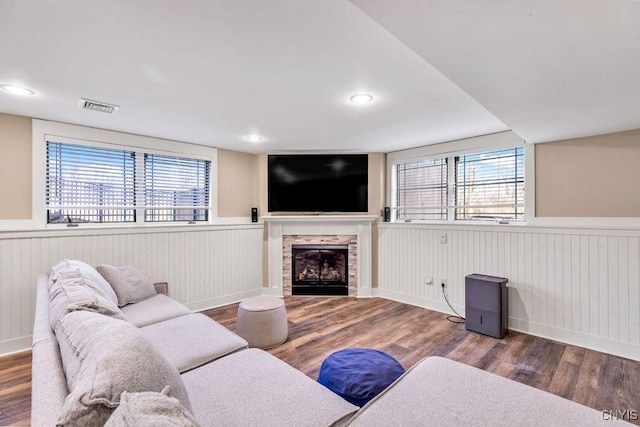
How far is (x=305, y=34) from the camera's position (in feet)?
5.04

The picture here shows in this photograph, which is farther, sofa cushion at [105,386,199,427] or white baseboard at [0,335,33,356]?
white baseboard at [0,335,33,356]

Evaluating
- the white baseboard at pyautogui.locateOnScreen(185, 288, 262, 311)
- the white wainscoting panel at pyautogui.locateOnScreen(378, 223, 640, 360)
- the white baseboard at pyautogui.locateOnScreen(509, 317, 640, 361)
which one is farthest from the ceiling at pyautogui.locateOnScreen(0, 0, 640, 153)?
the white baseboard at pyautogui.locateOnScreen(185, 288, 262, 311)

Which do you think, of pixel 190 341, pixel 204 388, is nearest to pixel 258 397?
pixel 204 388

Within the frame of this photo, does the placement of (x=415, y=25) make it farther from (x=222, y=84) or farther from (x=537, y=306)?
(x=537, y=306)

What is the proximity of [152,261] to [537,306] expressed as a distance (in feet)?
14.6

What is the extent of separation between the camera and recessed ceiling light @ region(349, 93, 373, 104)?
7.67 ft

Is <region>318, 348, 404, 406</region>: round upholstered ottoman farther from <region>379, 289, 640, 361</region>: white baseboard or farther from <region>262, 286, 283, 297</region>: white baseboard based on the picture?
<region>262, 286, 283, 297</region>: white baseboard

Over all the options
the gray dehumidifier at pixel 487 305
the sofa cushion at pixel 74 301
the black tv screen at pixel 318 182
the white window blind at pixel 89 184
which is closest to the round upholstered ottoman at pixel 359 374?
the sofa cushion at pixel 74 301

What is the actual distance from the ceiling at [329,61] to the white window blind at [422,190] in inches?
49.2

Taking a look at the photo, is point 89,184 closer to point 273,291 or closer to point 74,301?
point 74,301

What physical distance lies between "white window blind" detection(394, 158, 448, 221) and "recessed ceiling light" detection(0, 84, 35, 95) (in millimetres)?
4185

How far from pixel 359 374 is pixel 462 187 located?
10.2ft

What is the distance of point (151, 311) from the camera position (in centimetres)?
243

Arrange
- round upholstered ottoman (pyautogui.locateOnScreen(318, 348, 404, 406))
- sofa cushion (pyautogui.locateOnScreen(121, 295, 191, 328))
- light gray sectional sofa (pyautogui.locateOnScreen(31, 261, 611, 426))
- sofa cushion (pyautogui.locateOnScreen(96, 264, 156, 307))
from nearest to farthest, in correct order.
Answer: light gray sectional sofa (pyautogui.locateOnScreen(31, 261, 611, 426)) → round upholstered ottoman (pyautogui.locateOnScreen(318, 348, 404, 406)) → sofa cushion (pyautogui.locateOnScreen(121, 295, 191, 328)) → sofa cushion (pyautogui.locateOnScreen(96, 264, 156, 307))
